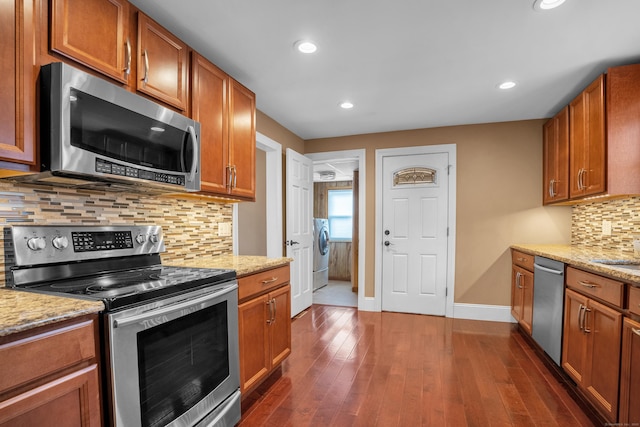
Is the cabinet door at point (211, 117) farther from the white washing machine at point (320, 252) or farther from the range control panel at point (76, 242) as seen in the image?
the white washing machine at point (320, 252)

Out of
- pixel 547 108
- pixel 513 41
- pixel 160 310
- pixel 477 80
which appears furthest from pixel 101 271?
pixel 547 108

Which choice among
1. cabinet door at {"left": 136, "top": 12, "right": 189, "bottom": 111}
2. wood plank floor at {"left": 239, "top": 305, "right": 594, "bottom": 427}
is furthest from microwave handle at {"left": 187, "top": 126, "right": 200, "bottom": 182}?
wood plank floor at {"left": 239, "top": 305, "right": 594, "bottom": 427}

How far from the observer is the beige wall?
144 inches

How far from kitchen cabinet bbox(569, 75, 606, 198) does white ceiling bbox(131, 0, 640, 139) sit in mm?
153

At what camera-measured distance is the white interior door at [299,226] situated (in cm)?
376

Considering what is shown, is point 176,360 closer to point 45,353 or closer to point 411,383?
point 45,353

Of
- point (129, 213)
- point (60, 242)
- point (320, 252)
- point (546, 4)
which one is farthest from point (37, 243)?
point (320, 252)

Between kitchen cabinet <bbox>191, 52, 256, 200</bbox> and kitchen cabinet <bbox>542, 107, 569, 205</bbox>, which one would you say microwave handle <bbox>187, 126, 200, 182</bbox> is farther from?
kitchen cabinet <bbox>542, 107, 569, 205</bbox>

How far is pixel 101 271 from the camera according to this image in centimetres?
165

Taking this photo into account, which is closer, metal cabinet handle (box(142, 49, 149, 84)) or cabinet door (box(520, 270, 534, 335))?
metal cabinet handle (box(142, 49, 149, 84))

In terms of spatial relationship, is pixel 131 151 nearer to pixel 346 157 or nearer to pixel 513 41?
pixel 513 41

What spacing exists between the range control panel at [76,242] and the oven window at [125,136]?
1.46 feet

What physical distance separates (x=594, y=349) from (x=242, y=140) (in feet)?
8.67

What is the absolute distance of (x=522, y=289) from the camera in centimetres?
321
